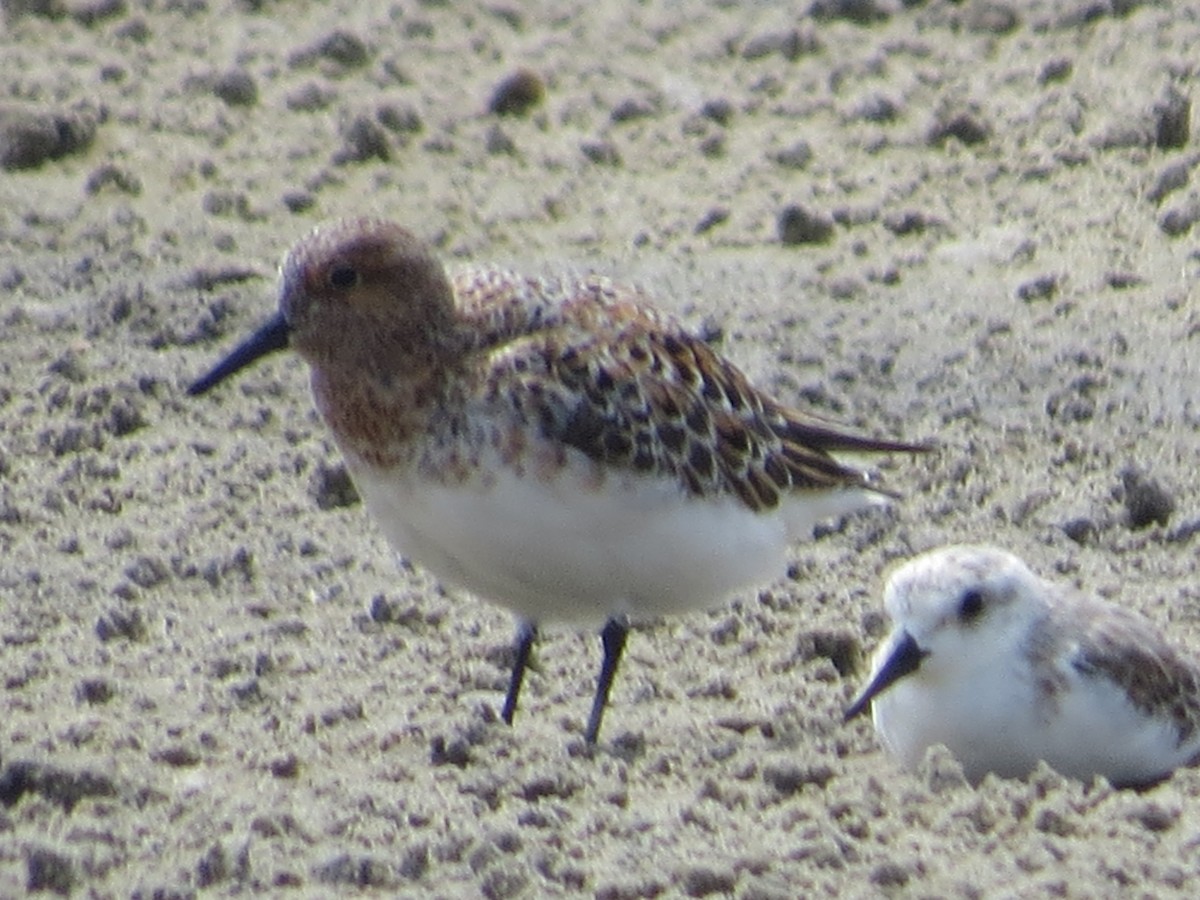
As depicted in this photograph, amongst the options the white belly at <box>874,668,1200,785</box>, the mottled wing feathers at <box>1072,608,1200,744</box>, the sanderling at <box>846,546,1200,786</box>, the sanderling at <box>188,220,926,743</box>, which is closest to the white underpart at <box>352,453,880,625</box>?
the sanderling at <box>188,220,926,743</box>

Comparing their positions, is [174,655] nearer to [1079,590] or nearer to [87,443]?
[87,443]

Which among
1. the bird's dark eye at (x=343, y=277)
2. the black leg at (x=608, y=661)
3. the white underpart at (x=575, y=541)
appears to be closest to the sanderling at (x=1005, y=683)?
the white underpart at (x=575, y=541)

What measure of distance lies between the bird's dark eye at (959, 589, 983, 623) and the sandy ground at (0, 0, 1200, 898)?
0.45m

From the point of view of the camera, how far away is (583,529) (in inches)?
241

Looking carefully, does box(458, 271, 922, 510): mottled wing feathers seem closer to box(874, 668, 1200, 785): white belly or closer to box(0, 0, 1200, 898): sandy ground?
box(0, 0, 1200, 898): sandy ground

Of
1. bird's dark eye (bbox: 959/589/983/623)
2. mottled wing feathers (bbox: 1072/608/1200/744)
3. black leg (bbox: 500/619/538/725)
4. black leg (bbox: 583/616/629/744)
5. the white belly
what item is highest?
bird's dark eye (bbox: 959/589/983/623)

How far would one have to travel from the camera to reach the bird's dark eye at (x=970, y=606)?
613 cm

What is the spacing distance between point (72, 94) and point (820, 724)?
5.29 m

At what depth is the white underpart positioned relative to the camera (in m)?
6.04

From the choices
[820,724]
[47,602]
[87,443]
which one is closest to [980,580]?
[820,724]

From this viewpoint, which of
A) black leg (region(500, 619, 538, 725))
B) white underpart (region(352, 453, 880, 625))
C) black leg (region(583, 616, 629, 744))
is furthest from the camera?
black leg (region(500, 619, 538, 725))

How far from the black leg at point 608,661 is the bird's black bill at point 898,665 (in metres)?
0.71

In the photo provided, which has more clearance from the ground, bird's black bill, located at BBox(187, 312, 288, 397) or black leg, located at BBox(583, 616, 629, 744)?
bird's black bill, located at BBox(187, 312, 288, 397)

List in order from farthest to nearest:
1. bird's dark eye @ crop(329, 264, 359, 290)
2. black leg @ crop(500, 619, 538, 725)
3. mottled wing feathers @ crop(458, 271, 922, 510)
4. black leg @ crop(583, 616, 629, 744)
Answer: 1. black leg @ crop(500, 619, 538, 725)
2. black leg @ crop(583, 616, 629, 744)
3. bird's dark eye @ crop(329, 264, 359, 290)
4. mottled wing feathers @ crop(458, 271, 922, 510)
